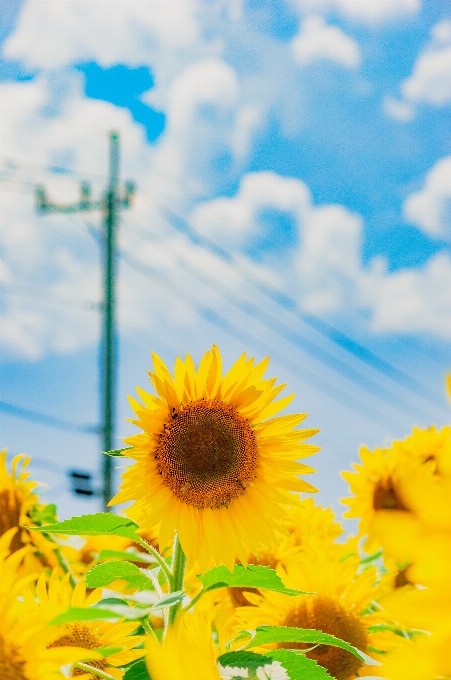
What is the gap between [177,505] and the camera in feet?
4.84

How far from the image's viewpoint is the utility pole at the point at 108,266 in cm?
1370

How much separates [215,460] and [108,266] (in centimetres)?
1330

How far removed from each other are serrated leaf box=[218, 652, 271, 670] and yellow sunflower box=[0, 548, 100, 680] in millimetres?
287

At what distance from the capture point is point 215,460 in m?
1.55

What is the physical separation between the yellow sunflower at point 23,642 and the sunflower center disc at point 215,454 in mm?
574

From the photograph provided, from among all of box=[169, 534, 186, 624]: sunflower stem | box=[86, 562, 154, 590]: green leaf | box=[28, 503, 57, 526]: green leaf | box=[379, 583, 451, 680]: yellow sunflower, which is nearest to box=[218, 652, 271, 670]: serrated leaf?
box=[169, 534, 186, 624]: sunflower stem

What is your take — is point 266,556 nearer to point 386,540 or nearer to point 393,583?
point 393,583

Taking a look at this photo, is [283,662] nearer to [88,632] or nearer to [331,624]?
[88,632]

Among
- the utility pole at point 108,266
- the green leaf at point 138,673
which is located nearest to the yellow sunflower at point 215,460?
the green leaf at point 138,673

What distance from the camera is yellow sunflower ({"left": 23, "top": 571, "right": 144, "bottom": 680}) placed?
1.25 m

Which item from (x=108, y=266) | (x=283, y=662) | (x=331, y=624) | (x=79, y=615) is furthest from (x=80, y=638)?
(x=108, y=266)

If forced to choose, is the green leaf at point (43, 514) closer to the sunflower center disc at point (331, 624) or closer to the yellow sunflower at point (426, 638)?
the sunflower center disc at point (331, 624)

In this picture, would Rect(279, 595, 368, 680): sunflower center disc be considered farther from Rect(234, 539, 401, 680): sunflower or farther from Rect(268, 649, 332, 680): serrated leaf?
Rect(268, 649, 332, 680): serrated leaf

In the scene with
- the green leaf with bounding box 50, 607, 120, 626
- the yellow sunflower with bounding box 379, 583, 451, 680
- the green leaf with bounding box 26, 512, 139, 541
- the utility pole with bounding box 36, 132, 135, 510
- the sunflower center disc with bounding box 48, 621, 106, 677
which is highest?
the utility pole with bounding box 36, 132, 135, 510
